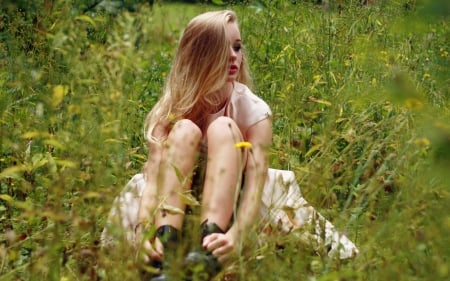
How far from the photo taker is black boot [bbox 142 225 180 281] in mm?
2465

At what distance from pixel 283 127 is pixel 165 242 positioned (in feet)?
4.35

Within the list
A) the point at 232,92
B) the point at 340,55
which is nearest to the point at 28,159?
the point at 232,92

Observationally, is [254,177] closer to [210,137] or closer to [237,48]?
[210,137]

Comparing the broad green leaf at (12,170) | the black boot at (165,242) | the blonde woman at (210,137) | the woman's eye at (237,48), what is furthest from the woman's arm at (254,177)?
the broad green leaf at (12,170)

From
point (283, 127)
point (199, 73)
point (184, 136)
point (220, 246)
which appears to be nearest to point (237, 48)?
point (199, 73)

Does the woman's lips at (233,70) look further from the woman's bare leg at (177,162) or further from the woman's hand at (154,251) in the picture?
the woman's hand at (154,251)

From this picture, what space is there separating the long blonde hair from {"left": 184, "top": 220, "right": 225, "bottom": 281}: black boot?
22.5 inches

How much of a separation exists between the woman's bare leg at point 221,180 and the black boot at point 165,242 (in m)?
0.10

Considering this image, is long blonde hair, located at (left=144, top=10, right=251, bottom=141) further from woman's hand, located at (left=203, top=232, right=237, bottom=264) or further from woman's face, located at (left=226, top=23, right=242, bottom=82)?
woman's hand, located at (left=203, top=232, right=237, bottom=264)

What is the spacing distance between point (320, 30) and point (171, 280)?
2.50 metres

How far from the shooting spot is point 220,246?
254 centimetres

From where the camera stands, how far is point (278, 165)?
3438 millimetres

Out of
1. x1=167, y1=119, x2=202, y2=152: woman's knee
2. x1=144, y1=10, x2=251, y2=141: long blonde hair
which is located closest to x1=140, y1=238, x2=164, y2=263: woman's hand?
x1=167, y1=119, x2=202, y2=152: woman's knee

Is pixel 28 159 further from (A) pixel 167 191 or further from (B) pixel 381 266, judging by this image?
(B) pixel 381 266
